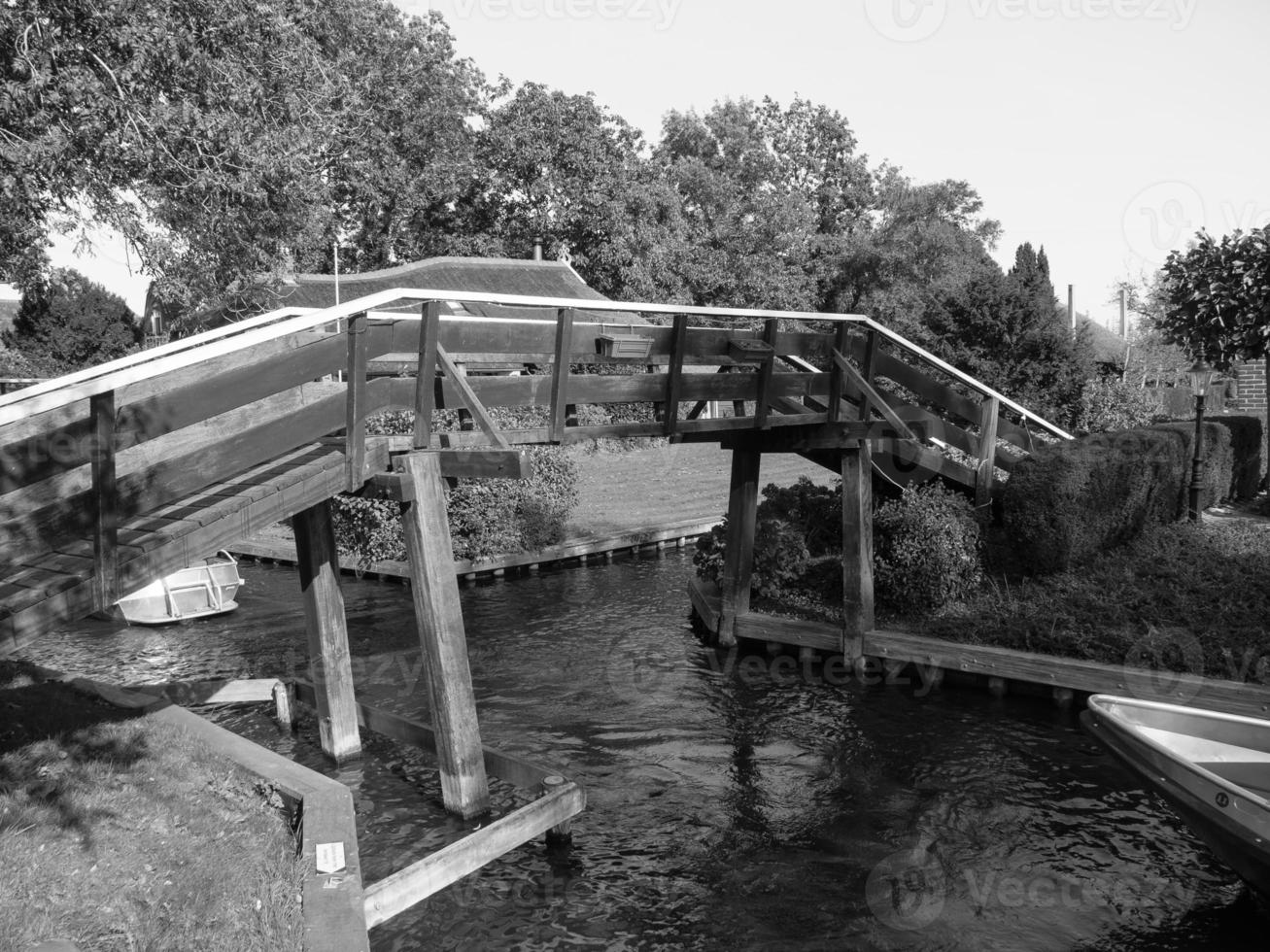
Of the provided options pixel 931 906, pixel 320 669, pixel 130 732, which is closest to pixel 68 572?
pixel 130 732

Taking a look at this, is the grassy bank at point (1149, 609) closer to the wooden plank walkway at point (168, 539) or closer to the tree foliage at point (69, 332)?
the wooden plank walkway at point (168, 539)

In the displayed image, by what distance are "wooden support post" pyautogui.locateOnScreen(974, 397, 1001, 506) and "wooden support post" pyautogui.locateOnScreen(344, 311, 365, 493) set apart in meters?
8.56

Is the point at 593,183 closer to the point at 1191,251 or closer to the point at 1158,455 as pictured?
the point at 1191,251

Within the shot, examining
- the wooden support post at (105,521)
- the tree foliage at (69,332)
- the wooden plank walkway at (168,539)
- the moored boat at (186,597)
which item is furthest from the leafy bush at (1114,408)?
the tree foliage at (69,332)

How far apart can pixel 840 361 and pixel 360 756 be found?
6730mm

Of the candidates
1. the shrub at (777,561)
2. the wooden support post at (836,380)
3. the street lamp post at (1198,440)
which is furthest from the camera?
the street lamp post at (1198,440)

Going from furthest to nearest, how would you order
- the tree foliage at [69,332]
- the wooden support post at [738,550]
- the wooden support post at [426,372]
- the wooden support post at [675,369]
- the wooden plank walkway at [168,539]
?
the tree foliage at [69,332] → the wooden support post at [738,550] → the wooden support post at [675,369] → the wooden support post at [426,372] → the wooden plank walkway at [168,539]

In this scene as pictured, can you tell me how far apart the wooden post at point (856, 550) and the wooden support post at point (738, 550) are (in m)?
1.42

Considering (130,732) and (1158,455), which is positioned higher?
(1158,455)

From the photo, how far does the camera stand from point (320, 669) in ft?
31.3

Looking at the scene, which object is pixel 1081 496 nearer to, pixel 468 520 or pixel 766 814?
pixel 766 814

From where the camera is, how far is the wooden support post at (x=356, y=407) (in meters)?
7.38

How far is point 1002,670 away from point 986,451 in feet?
10.8

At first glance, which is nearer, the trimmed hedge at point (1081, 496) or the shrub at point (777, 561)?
the trimmed hedge at point (1081, 496)
